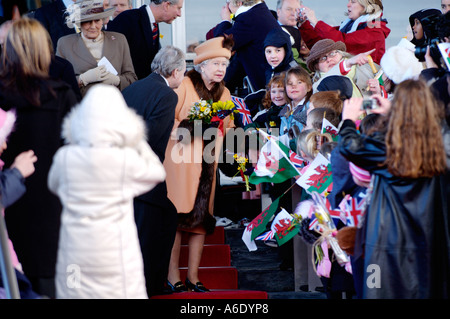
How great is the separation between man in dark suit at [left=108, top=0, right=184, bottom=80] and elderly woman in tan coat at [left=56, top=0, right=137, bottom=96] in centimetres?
69

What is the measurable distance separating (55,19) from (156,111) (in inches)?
71.8

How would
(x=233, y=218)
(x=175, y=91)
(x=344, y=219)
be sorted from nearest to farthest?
(x=344, y=219)
(x=175, y=91)
(x=233, y=218)

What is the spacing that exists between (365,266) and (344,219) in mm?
559

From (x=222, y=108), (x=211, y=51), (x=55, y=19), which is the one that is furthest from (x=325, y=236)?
(x=55, y=19)

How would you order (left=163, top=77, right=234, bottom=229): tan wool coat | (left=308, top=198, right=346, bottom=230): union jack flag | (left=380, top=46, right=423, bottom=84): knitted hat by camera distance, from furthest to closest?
(left=163, top=77, right=234, bottom=229): tan wool coat < (left=380, top=46, right=423, bottom=84): knitted hat < (left=308, top=198, right=346, bottom=230): union jack flag

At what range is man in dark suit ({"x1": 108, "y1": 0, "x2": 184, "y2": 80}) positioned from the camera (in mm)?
7504

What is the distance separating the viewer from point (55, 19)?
719 centimetres

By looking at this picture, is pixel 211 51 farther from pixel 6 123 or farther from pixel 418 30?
pixel 6 123

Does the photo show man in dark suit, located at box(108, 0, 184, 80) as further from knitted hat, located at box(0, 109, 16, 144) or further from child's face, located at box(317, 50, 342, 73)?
knitted hat, located at box(0, 109, 16, 144)

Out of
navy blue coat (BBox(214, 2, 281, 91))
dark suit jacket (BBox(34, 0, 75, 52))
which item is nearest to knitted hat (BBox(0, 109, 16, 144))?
dark suit jacket (BBox(34, 0, 75, 52))

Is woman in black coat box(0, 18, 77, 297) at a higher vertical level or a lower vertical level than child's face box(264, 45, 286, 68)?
lower

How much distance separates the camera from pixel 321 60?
23.9 feet
